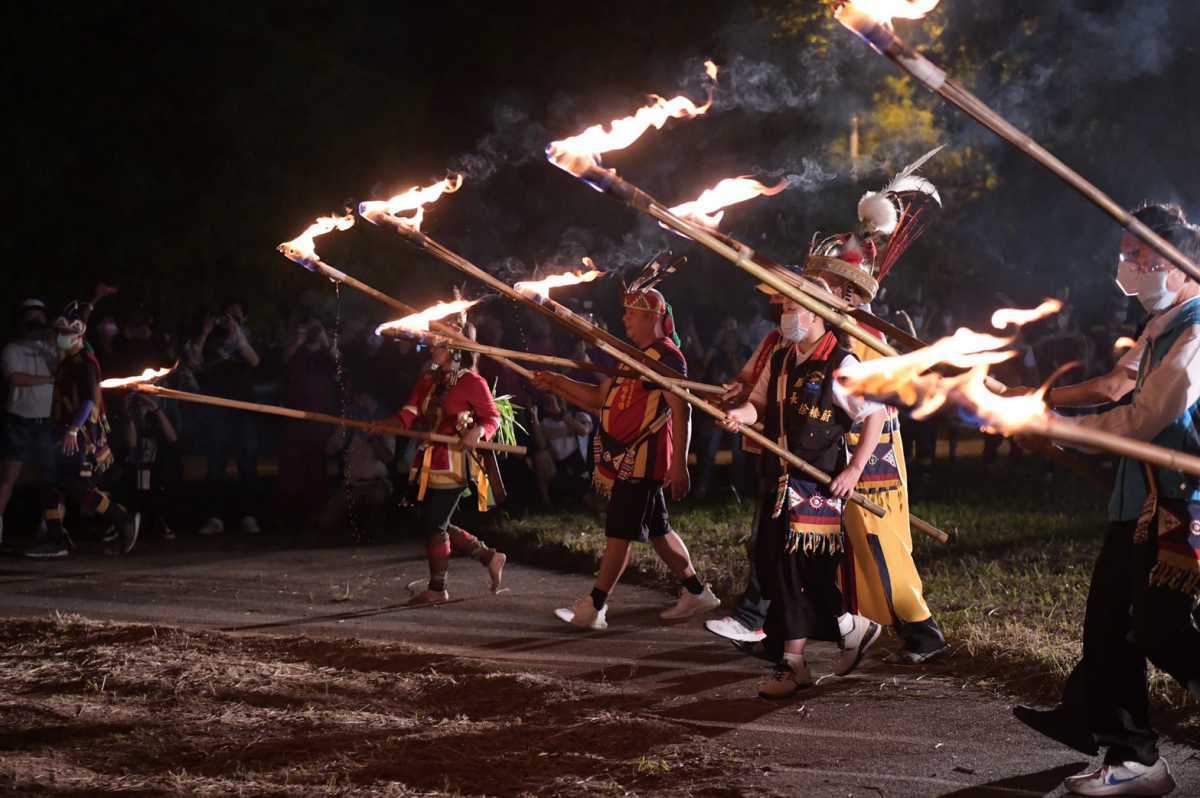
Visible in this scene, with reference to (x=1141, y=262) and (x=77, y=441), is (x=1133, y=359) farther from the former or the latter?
(x=77, y=441)

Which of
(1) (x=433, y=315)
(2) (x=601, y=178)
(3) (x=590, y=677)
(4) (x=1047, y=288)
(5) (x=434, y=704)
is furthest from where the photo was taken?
(4) (x=1047, y=288)

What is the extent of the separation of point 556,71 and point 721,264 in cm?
411

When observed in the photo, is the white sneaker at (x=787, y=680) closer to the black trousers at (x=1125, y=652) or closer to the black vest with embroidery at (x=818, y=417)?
the black vest with embroidery at (x=818, y=417)

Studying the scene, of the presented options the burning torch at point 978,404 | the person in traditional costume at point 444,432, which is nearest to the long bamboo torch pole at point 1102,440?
the burning torch at point 978,404

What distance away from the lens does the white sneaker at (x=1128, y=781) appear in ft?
16.4

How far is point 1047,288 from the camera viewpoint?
27.7m

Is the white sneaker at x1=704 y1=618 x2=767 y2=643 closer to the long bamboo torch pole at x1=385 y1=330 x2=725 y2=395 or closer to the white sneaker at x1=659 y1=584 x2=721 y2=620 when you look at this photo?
the white sneaker at x1=659 y1=584 x2=721 y2=620

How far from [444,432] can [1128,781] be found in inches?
205

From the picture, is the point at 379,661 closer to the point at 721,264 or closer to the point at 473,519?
the point at 473,519

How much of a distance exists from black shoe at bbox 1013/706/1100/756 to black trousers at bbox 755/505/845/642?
4.34ft

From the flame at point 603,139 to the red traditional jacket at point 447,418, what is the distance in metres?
3.49

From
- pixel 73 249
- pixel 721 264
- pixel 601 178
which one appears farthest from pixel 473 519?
pixel 721 264

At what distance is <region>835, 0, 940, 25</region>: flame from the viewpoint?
3818 mm

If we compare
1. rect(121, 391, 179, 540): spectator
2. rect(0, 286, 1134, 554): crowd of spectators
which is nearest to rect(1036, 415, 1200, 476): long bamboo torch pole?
rect(0, 286, 1134, 554): crowd of spectators
